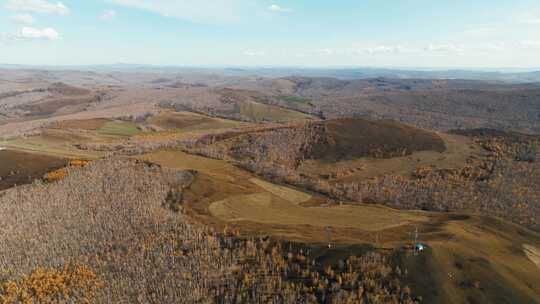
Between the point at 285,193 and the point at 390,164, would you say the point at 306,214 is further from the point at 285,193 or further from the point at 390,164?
the point at 390,164

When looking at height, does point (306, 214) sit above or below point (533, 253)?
below

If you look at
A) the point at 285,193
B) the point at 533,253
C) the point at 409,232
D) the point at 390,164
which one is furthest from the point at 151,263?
the point at 390,164

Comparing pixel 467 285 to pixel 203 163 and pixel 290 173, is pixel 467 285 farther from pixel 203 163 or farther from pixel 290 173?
pixel 203 163

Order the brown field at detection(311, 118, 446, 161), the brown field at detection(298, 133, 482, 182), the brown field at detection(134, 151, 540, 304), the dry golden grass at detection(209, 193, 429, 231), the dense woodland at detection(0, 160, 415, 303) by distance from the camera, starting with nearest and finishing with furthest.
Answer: the brown field at detection(134, 151, 540, 304), the dense woodland at detection(0, 160, 415, 303), the dry golden grass at detection(209, 193, 429, 231), the brown field at detection(298, 133, 482, 182), the brown field at detection(311, 118, 446, 161)

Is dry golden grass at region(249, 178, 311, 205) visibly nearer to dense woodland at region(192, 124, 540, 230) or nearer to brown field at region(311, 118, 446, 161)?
dense woodland at region(192, 124, 540, 230)

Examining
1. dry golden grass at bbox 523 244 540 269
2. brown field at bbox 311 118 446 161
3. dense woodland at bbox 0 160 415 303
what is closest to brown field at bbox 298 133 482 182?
brown field at bbox 311 118 446 161

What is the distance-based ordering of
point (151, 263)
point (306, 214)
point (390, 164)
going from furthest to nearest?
point (390, 164)
point (306, 214)
point (151, 263)

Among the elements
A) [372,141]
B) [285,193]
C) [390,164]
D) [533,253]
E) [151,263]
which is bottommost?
[151,263]

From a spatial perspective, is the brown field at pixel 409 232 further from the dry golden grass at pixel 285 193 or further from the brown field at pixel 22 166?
the brown field at pixel 22 166

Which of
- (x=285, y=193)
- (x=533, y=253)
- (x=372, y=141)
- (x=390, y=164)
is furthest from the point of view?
(x=372, y=141)

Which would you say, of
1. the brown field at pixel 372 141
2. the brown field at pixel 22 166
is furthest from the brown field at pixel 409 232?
the brown field at pixel 372 141
